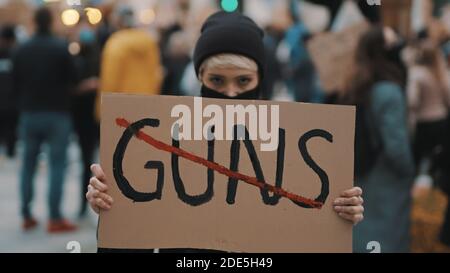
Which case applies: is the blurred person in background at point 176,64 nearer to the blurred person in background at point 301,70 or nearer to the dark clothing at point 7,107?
the blurred person in background at point 301,70

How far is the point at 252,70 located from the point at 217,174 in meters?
0.43

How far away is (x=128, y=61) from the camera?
5660 mm

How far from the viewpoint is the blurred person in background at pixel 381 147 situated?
12.8 ft

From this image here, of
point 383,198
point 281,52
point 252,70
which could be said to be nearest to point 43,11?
point 383,198

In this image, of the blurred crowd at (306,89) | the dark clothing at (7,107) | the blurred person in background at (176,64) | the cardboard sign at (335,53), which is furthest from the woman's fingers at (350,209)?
the dark clothing at (7,107)

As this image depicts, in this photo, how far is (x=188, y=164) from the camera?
2.08 m

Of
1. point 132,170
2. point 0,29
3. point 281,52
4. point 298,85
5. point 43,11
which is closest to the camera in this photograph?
point 132,170

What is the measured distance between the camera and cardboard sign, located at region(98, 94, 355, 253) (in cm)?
205

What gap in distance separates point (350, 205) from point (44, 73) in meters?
4.16

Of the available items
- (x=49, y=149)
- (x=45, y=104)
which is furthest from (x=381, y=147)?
(x=49, y=149)

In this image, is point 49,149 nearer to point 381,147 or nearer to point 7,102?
point 381,147

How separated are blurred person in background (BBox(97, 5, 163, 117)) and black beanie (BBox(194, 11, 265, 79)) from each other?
321cm

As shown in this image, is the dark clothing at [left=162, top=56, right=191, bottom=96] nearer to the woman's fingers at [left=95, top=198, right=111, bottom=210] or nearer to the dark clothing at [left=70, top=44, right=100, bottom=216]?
the dark clothing at [left=70, top=44, right=100, bottom=216]
